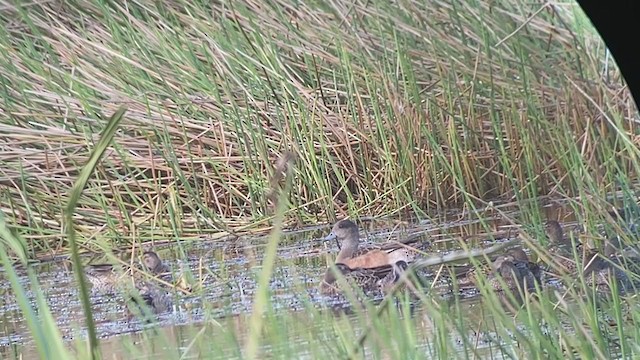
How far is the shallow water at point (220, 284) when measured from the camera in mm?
4309

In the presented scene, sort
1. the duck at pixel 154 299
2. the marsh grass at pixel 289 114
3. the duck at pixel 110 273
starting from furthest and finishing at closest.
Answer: the marsh grass at pixel 289 114
the duck at pixel 110 273
the duck at pixel 154 299

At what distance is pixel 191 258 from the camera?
5777mm

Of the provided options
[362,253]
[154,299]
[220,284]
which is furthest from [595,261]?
[154,299]

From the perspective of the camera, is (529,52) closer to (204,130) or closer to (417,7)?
(417,7)

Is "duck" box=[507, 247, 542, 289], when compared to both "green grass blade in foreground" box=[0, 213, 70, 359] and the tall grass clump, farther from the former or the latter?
"green grass blade in foreground" box=[0, 213, 70, 359]

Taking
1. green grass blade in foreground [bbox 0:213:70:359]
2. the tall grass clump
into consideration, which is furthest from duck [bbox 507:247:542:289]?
green grass blade in foreground [bbox 0:213:70:359]

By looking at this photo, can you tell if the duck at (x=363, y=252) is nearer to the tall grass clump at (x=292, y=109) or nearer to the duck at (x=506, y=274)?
the duck at (x=506, y=274)

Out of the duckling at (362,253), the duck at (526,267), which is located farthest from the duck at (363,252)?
the duck at (526,267)

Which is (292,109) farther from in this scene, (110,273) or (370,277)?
(370,277)

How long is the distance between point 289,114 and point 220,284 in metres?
1.65

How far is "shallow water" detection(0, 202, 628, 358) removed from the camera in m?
4.31

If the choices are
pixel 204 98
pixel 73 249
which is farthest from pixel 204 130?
pixel 73 249

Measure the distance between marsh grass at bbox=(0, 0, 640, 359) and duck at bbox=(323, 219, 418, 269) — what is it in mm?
711

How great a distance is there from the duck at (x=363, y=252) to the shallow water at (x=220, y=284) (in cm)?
11
